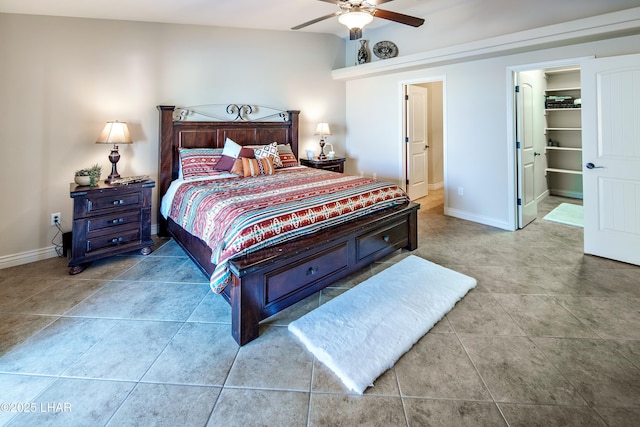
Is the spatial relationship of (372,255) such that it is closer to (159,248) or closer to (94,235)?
(159,248)

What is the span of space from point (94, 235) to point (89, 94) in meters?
1.61

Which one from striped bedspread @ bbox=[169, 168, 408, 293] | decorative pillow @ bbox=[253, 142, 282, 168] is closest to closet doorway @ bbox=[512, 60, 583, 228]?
striped bedspread @ bbox=[169, 168, 408, 293]

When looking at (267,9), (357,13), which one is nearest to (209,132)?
(267,9)

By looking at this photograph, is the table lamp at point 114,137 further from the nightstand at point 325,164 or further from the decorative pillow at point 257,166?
the nightstand at point 325,164

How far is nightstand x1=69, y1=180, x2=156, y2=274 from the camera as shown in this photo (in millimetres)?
2939

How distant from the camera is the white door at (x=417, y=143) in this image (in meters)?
5.46

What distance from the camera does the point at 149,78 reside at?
3.83 meters

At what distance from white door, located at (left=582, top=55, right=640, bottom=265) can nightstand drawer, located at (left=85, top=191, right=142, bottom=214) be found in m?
4.65

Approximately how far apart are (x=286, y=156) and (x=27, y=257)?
3.08 meters

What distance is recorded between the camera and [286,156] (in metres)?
4.45

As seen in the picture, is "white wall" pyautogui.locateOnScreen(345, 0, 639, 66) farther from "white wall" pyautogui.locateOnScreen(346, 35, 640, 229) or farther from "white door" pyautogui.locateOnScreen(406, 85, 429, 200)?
"white door" pyautogui.locateOnScreen(406, 85, 429, 200)

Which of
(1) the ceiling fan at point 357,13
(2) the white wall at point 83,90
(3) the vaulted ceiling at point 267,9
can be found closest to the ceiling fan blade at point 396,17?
(1) the ceiling fan at point 357,13

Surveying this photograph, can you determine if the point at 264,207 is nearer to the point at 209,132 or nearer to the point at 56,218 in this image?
the point at 209,132

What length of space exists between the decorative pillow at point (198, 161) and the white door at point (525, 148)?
151 inches
